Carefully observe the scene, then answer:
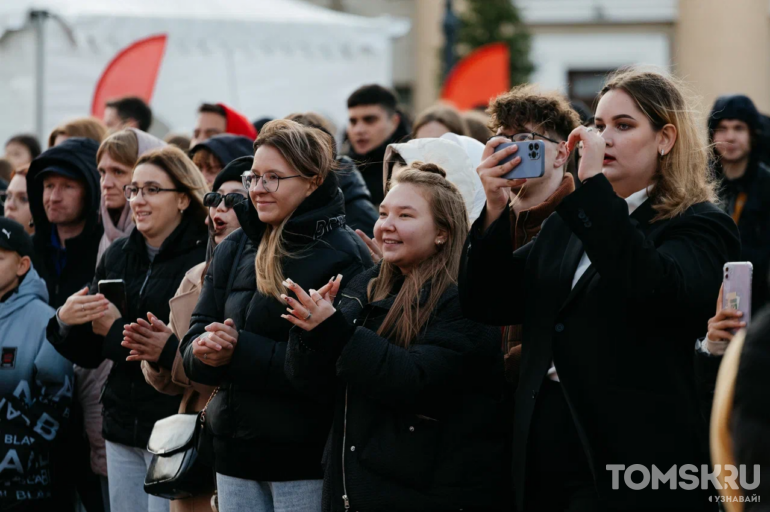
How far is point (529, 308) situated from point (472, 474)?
550 mm

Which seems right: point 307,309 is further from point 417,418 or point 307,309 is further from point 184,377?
point 184,377

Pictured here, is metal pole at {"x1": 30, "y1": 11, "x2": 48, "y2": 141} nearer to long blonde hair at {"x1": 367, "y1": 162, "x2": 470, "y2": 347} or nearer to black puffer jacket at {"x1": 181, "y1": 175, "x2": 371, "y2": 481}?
black puffer jacket at {"x1": 181, "y1": 175, "x2": 371, "y2": 481}

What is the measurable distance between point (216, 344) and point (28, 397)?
170 cm

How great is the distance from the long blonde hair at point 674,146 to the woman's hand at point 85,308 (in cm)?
247

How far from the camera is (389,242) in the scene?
362 cm

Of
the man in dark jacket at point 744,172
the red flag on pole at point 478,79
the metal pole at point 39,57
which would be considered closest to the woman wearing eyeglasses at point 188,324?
the man in dark jacket at point 744,172

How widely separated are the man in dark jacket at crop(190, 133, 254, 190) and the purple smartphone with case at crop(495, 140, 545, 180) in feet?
8.55

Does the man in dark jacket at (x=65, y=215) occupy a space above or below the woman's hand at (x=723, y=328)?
above

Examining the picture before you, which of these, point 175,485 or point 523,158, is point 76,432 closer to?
point 175,485

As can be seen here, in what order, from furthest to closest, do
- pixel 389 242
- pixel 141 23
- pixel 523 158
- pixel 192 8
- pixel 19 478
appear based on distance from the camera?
1. pixel 192 8
2. pixel 141 23
3. pixel 19 478
4. pixel 389 242
5. pixel 523 158

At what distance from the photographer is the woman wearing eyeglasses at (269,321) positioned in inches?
149

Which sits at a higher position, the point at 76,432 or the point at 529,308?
the point at 529,308

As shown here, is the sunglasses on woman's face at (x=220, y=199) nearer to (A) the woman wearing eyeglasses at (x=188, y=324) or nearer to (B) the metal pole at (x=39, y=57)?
(A) the woman wearing eyeglasses at (x=188, y=324)

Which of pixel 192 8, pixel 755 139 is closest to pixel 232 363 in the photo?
pixel 755 139
